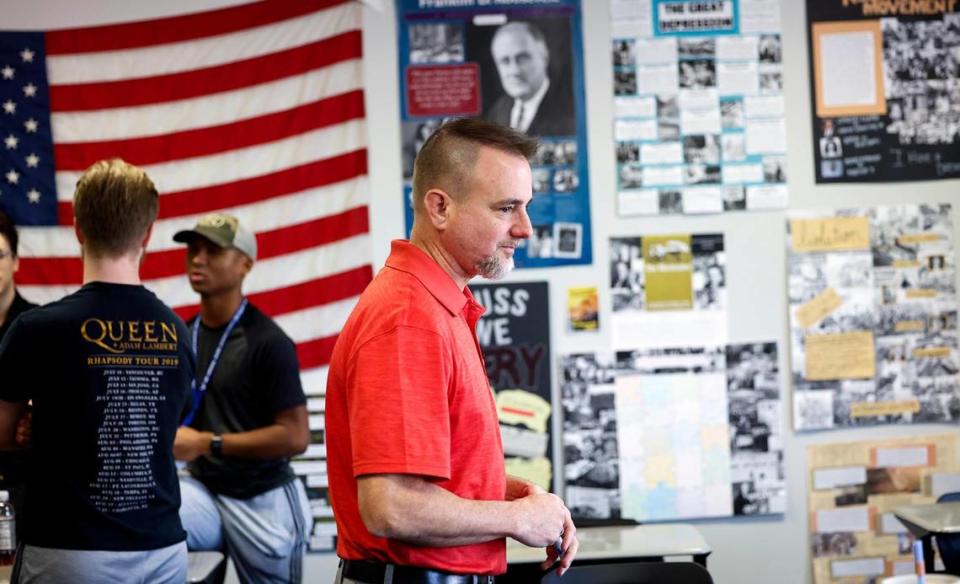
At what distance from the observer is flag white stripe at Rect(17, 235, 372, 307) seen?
15.1ft

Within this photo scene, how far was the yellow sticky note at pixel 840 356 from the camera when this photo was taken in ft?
15.3

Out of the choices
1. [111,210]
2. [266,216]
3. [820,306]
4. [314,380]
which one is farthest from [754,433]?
[111,210]

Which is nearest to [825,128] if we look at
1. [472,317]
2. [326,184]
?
[326,184]

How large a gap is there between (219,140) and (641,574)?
2.79 meters

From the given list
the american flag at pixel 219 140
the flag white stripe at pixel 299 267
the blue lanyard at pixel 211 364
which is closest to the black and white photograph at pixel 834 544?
the american flag at pixel 219 140

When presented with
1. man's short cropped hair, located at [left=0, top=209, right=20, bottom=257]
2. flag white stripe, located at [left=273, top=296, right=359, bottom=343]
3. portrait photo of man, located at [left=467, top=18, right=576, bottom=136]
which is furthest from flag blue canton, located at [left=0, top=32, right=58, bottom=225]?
portrait photo of man, located at [left=467, top=18, right=576, bottom=136]

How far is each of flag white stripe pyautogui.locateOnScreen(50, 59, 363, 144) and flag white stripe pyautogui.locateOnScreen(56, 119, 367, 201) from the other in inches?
5.5

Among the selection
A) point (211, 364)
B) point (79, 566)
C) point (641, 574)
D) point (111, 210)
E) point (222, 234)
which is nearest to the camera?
point (79, 566)

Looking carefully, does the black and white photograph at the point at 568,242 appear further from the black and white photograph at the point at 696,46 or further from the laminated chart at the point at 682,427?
the black and white photograph at the point at 696,46

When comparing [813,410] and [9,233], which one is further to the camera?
[813,410]

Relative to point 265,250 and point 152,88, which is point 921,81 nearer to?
point 265,250

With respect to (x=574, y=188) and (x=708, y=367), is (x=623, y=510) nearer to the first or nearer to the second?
(x=708, y=367)

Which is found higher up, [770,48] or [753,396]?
[770,48]

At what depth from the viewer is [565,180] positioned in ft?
15.1
